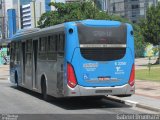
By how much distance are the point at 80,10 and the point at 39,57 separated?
90.5 ft

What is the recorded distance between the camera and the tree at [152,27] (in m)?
52.0

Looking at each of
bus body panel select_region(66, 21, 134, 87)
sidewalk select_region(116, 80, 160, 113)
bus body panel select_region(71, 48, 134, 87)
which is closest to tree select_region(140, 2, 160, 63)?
sidewalk select_region(116, 80, 160, 113)

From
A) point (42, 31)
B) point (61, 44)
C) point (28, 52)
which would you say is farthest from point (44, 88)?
point (28, 52)

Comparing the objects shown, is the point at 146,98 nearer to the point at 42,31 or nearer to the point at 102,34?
the point at 102,34

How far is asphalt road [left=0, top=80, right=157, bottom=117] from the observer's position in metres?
16.1

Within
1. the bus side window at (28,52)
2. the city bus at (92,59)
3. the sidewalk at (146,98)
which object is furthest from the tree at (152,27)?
the city bus at (92,59)

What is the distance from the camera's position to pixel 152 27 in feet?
171

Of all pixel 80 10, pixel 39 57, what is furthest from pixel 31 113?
pixel 80 10

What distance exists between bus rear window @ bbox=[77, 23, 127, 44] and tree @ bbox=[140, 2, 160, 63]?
34841mm

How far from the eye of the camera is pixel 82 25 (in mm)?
17219

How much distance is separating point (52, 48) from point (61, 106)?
232 centimetres

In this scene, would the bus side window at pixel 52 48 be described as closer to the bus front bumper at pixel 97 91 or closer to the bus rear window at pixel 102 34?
the bus rear window at pixel 102 34

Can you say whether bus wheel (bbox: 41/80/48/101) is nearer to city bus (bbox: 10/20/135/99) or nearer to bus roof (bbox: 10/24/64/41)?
city bus (bbox: 10/20/135/99)

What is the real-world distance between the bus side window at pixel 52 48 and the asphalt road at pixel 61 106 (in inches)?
72.3
